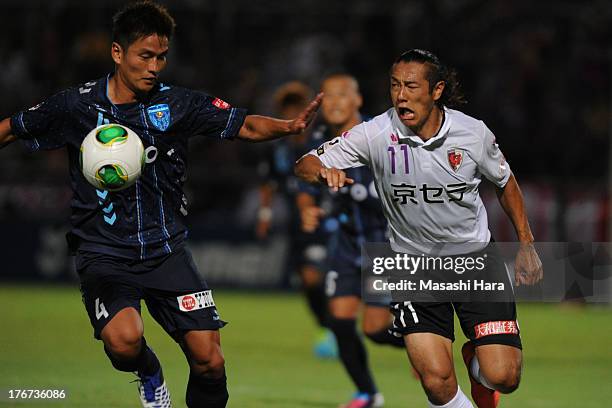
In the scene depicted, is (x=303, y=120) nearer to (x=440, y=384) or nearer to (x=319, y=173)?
(x=319, y=173)

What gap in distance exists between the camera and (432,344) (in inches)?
258

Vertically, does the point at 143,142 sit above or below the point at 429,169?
above

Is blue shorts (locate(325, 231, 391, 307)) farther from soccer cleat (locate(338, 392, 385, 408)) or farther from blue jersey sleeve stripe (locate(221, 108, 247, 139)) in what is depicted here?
blue jersey sleeve stripe (locate(221, 108, 247, 139))

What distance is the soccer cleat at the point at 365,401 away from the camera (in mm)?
8461

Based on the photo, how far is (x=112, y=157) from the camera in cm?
623

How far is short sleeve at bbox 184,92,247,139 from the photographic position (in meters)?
6.74

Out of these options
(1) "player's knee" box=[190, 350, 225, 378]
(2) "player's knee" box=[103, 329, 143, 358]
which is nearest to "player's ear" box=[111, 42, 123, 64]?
(2) "player's knee" box=[103, 329, 143, 358]

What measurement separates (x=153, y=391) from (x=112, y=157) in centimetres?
146

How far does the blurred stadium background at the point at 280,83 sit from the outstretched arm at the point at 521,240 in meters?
8.15

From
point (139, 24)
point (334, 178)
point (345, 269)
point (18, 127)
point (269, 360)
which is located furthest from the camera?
point (269, 360)

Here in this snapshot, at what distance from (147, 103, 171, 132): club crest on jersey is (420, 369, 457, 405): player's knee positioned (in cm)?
197

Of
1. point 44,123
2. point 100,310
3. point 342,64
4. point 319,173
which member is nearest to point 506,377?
point 319,173

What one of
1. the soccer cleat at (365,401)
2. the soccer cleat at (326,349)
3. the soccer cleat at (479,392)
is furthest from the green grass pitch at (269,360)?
the soccer cleat at (479,392)

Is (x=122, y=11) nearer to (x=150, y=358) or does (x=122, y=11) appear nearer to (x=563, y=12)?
(x=150, y=358)
